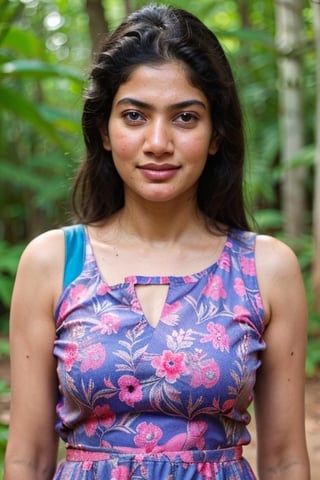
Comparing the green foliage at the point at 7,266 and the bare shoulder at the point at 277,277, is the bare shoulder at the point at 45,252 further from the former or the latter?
the green foliage at the point at 7,266

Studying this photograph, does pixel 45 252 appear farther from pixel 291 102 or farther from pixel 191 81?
pixel 291 102

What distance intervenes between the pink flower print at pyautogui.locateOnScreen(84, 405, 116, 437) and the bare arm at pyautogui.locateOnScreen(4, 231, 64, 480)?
14cm

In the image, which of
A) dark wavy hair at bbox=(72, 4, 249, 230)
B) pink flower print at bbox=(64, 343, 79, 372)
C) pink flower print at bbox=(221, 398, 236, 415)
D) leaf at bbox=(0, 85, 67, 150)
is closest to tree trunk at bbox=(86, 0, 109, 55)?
leaf at bbox=(0, 85, 67, 150)

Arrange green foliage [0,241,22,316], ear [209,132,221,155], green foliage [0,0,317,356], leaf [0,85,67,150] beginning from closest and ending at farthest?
1. ear [209,132,221,155]
2. leaf [0,85,67,150]
3. green foliage [0,241,22,316]
4. green foliage [0,0,317,356]

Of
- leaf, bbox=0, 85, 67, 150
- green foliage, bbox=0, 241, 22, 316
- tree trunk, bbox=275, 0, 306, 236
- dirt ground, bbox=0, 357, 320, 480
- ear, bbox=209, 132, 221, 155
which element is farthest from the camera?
green foliage, bbox=0, 241, 22, 316

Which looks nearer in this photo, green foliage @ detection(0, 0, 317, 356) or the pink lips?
the pink lips

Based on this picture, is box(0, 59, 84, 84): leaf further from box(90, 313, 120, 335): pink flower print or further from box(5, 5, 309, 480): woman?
box(90, 313, 120, 335): pink flower print

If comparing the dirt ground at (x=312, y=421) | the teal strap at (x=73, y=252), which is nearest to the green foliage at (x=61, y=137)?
the dirt ground at (x=312, y=421)

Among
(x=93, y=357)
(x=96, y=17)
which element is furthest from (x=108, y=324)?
(x=96, y=17)

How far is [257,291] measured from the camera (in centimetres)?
182

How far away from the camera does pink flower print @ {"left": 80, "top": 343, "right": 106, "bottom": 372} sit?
5.54 ft

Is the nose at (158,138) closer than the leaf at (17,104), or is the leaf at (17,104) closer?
the nose at (158,138)

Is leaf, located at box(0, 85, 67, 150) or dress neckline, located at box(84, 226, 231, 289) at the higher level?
leaf, located at box(0, 85, 67, 150)

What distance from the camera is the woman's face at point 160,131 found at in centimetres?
176
